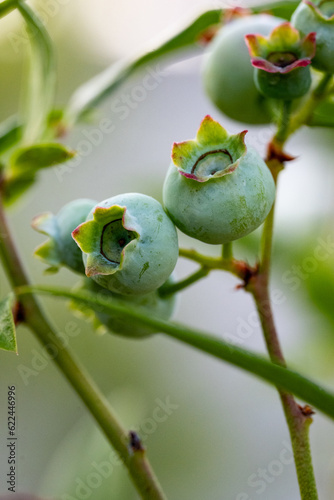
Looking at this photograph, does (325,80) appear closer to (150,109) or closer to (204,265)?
(204,265)

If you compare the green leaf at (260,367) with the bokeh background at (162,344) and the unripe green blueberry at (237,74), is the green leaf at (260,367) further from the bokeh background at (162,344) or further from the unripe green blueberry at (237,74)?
the bokeh background at (162,344)

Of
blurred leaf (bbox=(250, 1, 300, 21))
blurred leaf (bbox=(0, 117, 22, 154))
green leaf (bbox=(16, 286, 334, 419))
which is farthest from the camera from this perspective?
blurred leaf (bbox=(0, 117, 22, 154))

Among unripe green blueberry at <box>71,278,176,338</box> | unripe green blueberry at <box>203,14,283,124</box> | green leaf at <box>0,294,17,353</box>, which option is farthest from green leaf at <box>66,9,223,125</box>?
green leaf at <box>0,294,17,353</box>

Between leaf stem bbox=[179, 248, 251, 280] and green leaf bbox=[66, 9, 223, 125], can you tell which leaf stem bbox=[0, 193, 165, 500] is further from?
green leaf bbox=[66, 9, 223, 125]

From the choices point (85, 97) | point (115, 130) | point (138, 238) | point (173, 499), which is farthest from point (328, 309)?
point (115, 130)

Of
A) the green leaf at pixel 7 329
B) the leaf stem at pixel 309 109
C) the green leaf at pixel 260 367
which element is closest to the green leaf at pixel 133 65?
the leaf stem at pixel 309 109

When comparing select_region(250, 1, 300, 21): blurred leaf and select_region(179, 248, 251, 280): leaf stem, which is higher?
select_region(250, 1, 300, 21): blurred leaf
